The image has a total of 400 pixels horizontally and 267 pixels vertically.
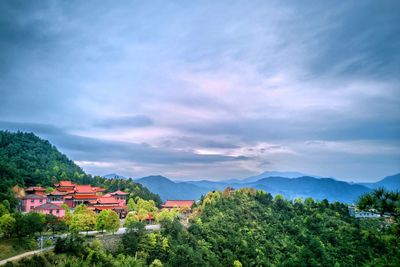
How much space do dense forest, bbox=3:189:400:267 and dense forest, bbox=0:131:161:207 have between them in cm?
1386

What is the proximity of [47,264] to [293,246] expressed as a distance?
2405cm

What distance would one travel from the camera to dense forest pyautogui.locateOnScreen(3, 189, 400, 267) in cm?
1975

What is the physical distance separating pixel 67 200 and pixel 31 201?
572 cm

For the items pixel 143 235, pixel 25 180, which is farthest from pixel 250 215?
pixel 25 180

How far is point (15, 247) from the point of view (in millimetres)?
18078

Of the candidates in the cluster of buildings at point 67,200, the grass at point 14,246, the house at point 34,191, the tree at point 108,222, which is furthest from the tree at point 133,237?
the house at point 34,191

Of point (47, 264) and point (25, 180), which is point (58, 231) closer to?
point (47, 264)

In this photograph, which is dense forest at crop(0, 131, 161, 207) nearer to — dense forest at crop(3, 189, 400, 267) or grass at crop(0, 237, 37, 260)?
grass at crop(0, 237, 37, 260)

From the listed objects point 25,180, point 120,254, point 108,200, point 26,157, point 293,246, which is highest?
point 26,157

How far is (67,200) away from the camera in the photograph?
3700cm

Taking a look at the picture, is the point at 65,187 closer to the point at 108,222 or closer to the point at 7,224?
the point at 108,222

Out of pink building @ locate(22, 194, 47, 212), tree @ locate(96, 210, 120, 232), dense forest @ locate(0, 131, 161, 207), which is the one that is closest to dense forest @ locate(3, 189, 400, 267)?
tree @ locate(96, 210, 120, 232)

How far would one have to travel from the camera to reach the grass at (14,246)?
17.3 meters

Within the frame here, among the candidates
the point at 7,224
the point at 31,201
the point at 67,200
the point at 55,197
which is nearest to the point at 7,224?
the point at 7,224
